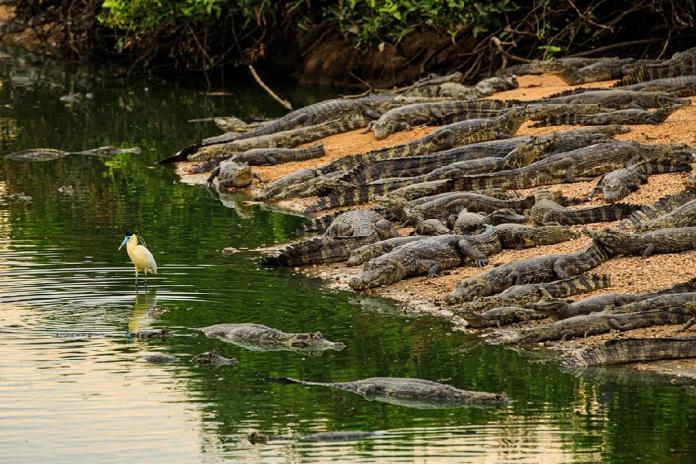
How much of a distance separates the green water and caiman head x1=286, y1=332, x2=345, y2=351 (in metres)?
0.13

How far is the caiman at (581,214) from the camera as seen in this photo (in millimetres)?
13031

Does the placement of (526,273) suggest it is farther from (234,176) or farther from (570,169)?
(234,176)

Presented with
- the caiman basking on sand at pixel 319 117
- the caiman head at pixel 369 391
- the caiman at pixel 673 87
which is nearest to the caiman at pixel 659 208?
the caiman head at pixel 369 391

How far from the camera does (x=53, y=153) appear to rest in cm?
1975

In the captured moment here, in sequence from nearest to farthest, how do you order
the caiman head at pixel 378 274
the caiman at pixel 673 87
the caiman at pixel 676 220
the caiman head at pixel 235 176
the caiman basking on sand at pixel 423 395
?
the caiman basking on sand at pixel 423 395 → the caiman head at pixel 378 274 → the caiman at pixel 676 220 → the caiman head at pixel 235 176 → the caiman at pixel 673 87

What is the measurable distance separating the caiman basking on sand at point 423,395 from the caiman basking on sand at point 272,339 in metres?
1.17

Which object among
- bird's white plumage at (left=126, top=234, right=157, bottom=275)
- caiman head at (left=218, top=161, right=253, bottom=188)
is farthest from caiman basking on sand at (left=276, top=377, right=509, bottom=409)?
caiman head at (left=218, top=161, right=253, bottom=188)

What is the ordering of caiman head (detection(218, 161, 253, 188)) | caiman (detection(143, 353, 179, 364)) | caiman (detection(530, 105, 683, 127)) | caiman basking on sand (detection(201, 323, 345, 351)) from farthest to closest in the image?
caiman head (detection(218, 161, 253, 188)) → caiman (detection(530, 105, 683, 127)) → caiman basking on sand (detection(201, 323, 345, 351)) → caiman (detection(143, 353, 179, 364))

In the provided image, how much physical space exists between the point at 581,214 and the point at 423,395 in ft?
15.3

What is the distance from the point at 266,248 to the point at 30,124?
10.00 metres

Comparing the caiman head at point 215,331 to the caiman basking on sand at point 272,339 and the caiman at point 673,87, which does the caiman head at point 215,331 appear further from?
the caiman at point 673,87

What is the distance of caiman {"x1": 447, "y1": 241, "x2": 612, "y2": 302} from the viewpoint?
37.0ft

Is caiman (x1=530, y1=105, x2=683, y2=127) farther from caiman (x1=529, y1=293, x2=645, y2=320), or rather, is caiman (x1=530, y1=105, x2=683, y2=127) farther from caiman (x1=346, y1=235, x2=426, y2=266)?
caiman (x1=529, y1=293, x2=645, y2=320)

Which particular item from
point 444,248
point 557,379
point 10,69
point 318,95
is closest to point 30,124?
point 318,95
